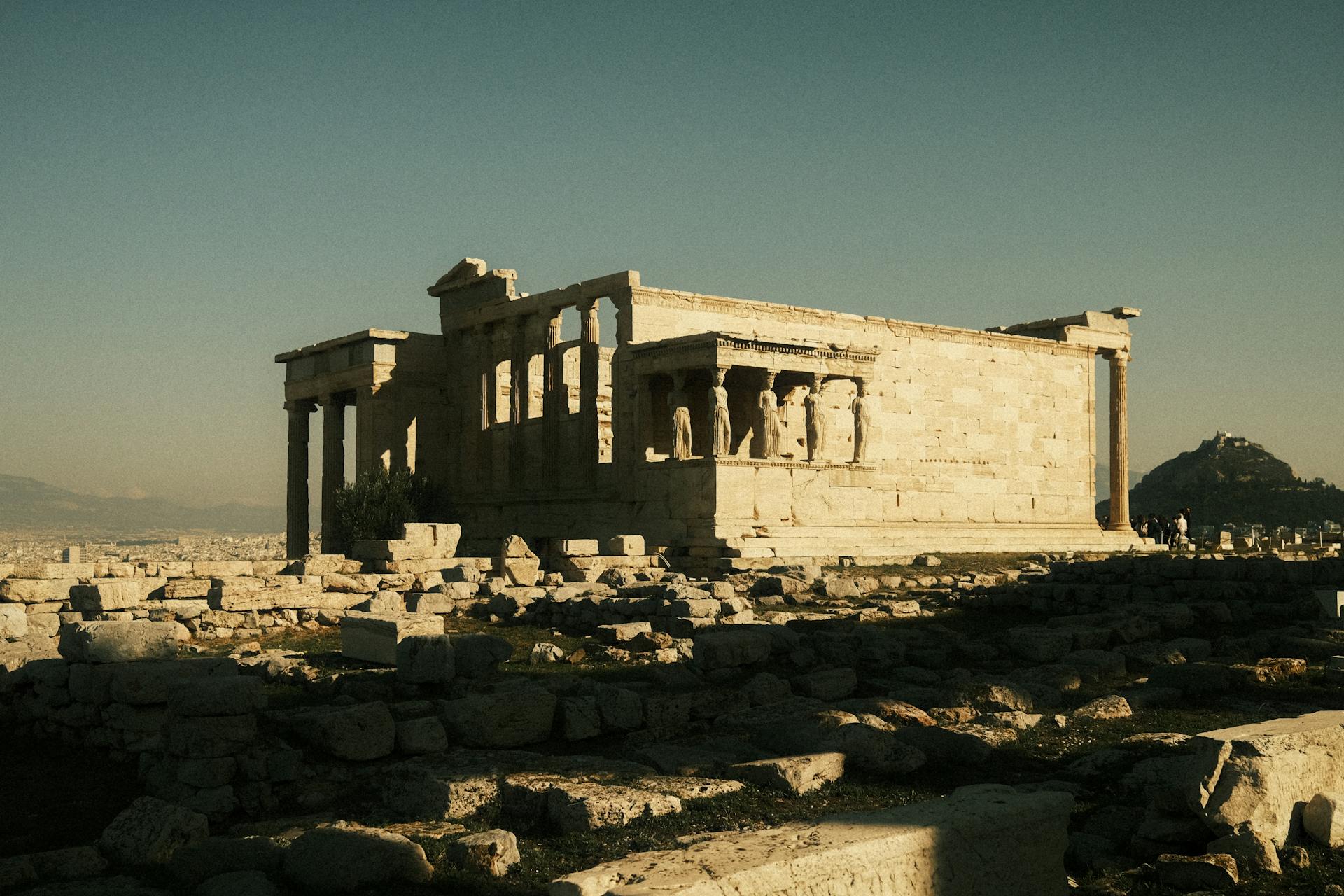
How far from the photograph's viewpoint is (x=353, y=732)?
8.16 metres

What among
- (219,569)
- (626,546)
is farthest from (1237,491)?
(219,569)

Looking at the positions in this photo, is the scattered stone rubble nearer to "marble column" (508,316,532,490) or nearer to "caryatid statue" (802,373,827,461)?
"caryatid statue" (802,373,827,461)

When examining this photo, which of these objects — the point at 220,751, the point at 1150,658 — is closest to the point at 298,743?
the point at 220,751

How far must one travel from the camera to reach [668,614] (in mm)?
14617

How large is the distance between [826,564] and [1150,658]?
936 centimetres

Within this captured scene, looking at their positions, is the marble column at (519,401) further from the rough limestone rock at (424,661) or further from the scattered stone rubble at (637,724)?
the rough limestone rock at (424,661)

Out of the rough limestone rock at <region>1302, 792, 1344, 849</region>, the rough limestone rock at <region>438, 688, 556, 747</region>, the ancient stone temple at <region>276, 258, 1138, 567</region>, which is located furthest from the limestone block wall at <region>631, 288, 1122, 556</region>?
the rough limestone rock at <region>1302, 792, 1344, 849</region>

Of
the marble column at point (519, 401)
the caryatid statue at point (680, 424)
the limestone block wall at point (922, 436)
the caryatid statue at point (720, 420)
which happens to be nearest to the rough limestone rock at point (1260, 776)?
the limestone block wall at point (922, 436)

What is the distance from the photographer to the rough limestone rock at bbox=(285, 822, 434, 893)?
5727mm

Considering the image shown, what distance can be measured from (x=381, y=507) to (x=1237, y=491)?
47.2 m

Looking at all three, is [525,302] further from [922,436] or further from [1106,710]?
[1106,710]

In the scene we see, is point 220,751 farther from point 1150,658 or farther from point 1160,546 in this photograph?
point 1160,546

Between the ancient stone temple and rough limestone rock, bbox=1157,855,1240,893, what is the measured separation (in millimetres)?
15662

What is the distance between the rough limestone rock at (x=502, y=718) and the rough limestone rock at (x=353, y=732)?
1.45 feet
